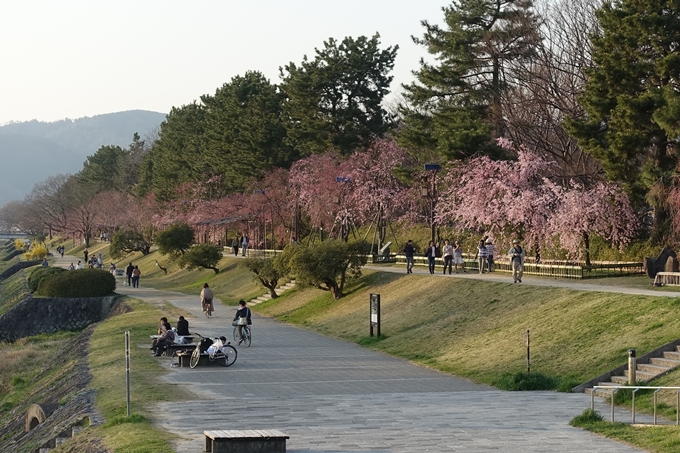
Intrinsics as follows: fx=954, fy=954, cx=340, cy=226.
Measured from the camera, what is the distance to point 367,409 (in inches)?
749

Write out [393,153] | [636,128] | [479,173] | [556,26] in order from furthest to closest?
1. [393,153]
2. [556,26]
3. [479,173]
4. [636,128]

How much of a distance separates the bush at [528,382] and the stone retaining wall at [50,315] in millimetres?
39991

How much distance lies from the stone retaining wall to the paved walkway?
30.5 meters

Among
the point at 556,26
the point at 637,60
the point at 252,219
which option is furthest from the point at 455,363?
the point at 252,219

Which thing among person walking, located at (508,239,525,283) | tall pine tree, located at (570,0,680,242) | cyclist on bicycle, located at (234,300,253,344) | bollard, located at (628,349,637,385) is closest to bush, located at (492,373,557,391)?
bollard, located at (628,349,637,385)

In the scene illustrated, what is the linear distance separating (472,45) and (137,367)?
31976mm

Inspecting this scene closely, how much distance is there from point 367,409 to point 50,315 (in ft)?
142

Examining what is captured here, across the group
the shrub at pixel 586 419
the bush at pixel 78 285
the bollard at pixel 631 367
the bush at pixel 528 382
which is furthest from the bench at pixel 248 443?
the bush at pixel 78 285

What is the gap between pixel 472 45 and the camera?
52.6 meters

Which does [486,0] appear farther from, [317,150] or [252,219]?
[252,219]

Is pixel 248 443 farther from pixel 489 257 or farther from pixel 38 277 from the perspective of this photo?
pixel 38 277

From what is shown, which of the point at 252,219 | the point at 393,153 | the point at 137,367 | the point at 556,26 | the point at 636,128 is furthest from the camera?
the point at 252,219

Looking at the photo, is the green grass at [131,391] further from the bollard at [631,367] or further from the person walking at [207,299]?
the bollard at [631,367]

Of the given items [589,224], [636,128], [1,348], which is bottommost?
[1,348]
